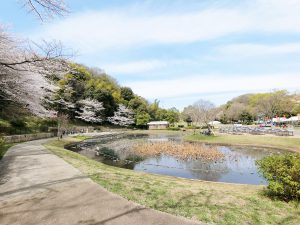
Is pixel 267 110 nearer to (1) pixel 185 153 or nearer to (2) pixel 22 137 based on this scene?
(1) pixel 185 153

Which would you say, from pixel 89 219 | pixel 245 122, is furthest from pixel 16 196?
pixel 245 122

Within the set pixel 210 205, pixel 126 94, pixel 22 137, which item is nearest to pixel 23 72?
pixel 22 137

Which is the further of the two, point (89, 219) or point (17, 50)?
point (17, 50)

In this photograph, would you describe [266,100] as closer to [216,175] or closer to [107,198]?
[216,175]

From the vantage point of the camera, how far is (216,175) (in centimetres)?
1373

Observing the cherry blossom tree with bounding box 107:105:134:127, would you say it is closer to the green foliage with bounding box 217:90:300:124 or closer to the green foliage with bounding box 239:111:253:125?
the green foliage with bounding box 217:90:300:124

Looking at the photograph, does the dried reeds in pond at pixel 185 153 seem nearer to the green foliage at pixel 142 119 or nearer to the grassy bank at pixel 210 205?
the grassy bank at pixel 210 205

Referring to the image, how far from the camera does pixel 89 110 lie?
54.0 metres

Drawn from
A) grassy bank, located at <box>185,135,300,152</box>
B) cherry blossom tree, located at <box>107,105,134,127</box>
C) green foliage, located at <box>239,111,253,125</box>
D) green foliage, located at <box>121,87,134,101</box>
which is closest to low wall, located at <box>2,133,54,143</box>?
grassy bank, located at <box>185,135,300,152</box>

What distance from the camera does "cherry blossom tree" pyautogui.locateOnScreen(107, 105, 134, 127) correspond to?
6113 centimetres

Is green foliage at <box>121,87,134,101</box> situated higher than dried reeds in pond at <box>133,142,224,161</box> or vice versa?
green foliage at <box>121,87,134,101</box>

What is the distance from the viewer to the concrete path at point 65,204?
460 centimetres

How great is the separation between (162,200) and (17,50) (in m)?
11.1

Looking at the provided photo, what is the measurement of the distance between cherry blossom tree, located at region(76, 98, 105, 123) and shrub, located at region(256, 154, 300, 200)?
150 ft
